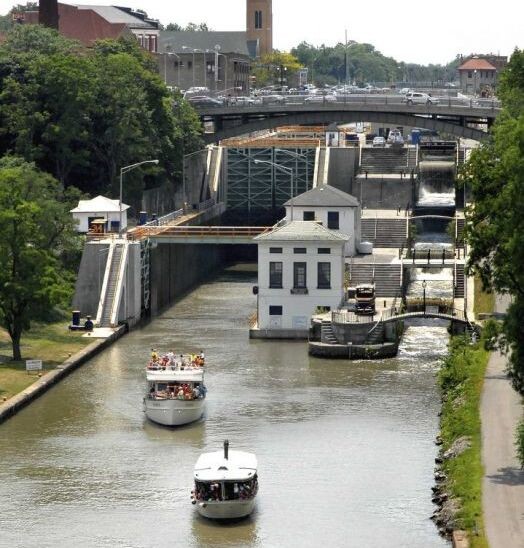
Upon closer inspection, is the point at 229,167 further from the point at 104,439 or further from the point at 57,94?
the point at 104,439

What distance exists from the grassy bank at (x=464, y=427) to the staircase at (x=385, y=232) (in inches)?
1390

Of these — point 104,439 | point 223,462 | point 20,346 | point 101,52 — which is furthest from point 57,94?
point 223,462

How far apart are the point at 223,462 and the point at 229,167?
304ft

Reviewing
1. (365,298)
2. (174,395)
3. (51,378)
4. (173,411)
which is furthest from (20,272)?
(365,298)

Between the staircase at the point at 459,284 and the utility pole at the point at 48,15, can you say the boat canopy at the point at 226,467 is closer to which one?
the staircase at the point at 459,284

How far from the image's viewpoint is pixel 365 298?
317ft

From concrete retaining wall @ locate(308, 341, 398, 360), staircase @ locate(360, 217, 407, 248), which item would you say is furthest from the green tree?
staircase @ locate(360, 217, 407, 248)

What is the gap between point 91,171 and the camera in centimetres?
13200

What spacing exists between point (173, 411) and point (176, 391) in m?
1.30

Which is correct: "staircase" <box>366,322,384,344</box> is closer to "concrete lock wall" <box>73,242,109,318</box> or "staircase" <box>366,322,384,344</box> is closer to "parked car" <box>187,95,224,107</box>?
"concrete lock wall" <box>73,242,109,318</box>

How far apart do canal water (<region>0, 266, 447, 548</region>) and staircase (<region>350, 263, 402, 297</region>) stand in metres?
9.03

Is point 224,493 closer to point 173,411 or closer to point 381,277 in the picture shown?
point 173,411

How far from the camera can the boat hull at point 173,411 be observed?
74562mm

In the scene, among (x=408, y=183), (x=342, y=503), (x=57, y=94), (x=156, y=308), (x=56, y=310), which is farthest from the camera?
(x=408, y=183)
